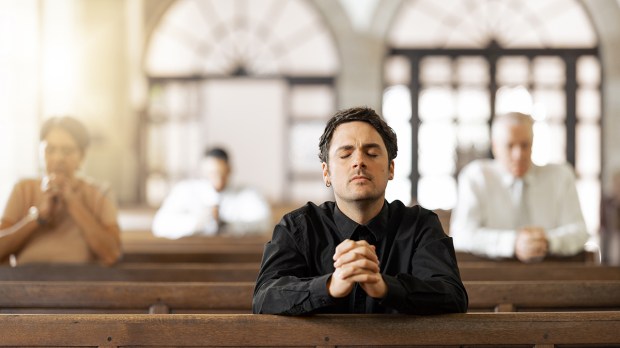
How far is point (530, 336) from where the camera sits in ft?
7.33

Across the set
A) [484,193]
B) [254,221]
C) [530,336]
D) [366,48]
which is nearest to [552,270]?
[484,193]

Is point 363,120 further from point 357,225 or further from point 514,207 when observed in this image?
point 514,207

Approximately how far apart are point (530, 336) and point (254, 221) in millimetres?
5070

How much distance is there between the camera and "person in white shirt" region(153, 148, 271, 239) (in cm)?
698

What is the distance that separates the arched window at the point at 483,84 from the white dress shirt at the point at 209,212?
4.80 m

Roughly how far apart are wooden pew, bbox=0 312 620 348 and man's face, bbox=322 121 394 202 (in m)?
0.36

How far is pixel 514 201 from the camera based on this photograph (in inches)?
178

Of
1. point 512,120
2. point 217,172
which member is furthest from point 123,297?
point 217,172

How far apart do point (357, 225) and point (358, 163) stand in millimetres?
200

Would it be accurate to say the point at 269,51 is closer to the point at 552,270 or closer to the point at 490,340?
the point at 552,270

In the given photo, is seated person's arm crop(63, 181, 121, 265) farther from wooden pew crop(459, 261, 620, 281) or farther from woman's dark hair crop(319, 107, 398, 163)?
woman's dark hair crop(319, 107, 398, 163)

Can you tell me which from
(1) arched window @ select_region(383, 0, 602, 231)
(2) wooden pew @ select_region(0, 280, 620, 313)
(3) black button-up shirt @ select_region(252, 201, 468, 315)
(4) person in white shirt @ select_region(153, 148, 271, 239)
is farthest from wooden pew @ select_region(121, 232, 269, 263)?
(1) arched window @ select_region(383, 0, 602, 231)

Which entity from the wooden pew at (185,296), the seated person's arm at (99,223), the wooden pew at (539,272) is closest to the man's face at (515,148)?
the wooden pew at (539,272)

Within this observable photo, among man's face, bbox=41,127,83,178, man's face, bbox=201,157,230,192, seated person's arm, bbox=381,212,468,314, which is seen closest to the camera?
seated person's arm, bbox=381,212,468,314
